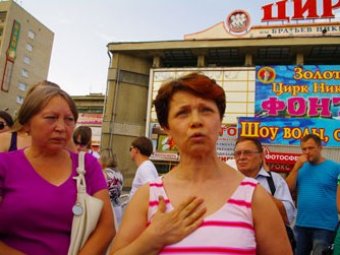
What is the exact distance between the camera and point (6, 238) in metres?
1.86

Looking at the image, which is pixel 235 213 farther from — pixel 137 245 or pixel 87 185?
pixel 87 185

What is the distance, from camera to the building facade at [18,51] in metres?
52.3

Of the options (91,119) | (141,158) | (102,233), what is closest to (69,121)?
(102,233)

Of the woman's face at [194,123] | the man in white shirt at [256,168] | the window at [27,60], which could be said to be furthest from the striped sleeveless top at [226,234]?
the window at [27,60]

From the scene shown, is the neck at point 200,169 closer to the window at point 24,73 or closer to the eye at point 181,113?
the eye at point 181,113

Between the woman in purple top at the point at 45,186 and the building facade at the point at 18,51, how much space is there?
54.9 meters

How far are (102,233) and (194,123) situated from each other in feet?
2.87

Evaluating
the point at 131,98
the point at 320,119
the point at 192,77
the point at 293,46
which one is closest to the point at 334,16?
the point at 293,46

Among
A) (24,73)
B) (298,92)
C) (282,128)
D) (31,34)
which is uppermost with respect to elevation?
(31,34)

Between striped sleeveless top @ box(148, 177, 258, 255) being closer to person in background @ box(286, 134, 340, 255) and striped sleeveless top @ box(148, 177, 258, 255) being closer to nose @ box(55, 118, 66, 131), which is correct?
nose @ box(55, 118, 66, 131)

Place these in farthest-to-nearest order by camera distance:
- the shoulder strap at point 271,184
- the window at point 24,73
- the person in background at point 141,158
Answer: the window at point 24,73, the person in background at point 141,158, the shoulder strap at point 271,184

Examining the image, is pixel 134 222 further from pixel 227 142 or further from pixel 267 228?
pixel 227 142

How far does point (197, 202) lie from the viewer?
1457 millimetres

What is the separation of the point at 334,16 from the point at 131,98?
58.7ft
